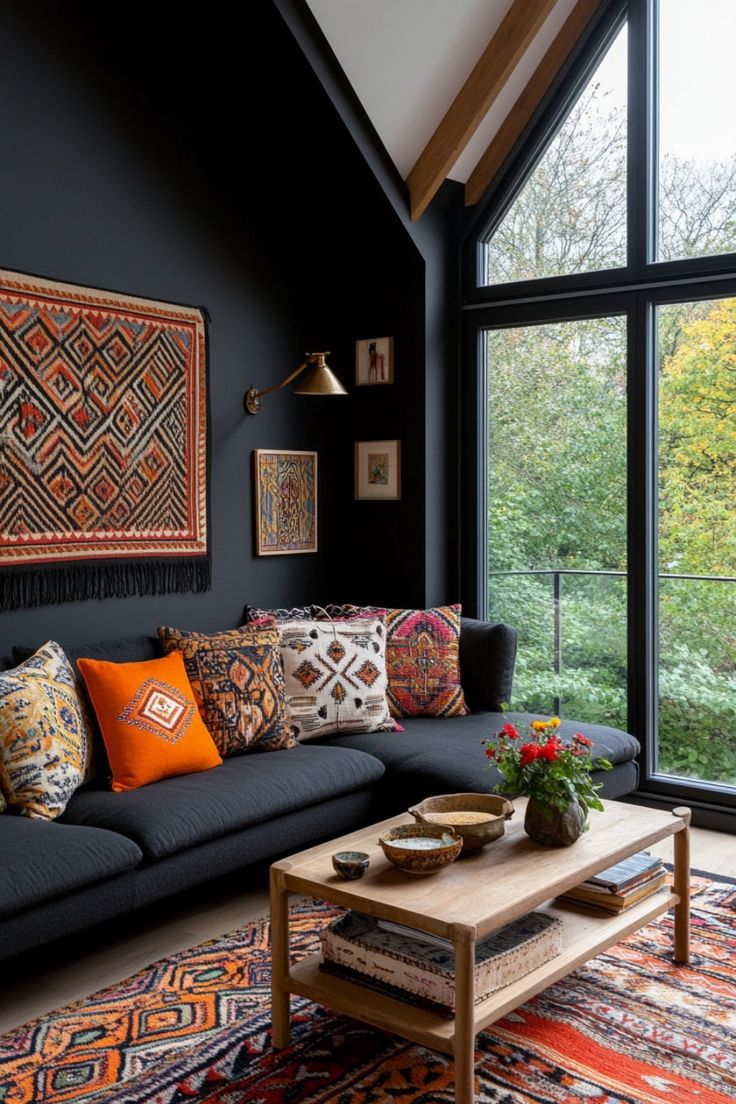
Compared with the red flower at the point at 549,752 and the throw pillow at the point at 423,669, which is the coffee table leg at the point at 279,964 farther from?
the throw pillow at the point at 423,669

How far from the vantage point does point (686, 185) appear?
4.29m

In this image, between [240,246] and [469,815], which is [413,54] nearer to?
[240,246]

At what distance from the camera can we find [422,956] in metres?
2.40

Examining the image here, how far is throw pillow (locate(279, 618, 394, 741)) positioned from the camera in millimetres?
4035

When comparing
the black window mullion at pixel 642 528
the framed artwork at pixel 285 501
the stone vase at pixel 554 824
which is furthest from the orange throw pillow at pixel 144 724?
the black window mullion at pixel 642 528

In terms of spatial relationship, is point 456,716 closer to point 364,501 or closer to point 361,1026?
point 364,501

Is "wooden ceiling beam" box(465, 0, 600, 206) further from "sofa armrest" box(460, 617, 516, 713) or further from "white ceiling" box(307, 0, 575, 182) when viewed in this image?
"sofa armrest" box(460, 617, 516, 713)

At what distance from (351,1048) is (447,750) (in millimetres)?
1360

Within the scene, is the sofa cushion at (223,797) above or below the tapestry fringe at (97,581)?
below

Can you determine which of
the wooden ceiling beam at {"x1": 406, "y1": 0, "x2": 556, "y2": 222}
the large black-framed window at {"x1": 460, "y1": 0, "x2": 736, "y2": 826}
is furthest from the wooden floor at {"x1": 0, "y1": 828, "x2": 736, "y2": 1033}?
the wooden ceiling beam at {"x1": 406, "y1": 0, "x2": 556, "y2": 222}

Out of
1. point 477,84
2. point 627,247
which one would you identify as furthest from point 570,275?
point 477,84

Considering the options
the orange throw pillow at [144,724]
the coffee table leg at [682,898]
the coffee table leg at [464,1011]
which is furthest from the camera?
the orange throw pillow at [144,724]

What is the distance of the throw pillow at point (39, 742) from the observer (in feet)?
10.0

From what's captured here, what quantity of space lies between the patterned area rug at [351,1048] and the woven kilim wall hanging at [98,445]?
1448mm
